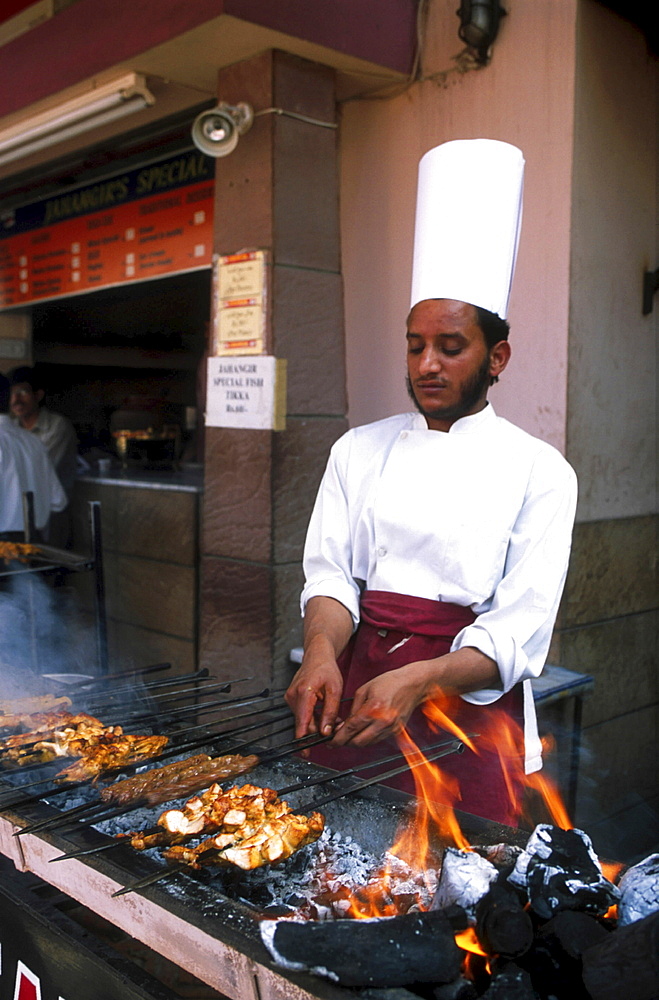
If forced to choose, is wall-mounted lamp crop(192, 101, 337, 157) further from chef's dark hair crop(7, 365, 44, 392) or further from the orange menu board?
chef's dark hair crop(7, 365, 44, 392)

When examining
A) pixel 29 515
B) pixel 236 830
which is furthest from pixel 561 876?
pixel 29 515

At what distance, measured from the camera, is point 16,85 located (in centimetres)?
538

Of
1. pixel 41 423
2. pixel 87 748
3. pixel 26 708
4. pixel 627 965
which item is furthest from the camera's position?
pixel 41 423

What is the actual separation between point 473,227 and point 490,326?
0.36 meters

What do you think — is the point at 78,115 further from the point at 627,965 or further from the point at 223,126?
the point at 627,965

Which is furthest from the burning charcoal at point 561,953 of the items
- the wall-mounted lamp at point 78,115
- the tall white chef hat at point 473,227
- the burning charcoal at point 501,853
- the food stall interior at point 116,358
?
the food stall interior at point 116,358

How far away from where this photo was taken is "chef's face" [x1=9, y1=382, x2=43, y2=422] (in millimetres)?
7438

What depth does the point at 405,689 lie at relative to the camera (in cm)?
225

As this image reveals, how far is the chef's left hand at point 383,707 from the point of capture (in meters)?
2.18

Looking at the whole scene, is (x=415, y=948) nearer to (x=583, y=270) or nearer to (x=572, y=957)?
(x=572, y=957)

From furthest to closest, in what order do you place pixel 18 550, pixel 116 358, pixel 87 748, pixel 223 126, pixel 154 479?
pixel 116 358 → pixel 154 479 → pixel 18 550 → pixel 223 126 → pixel 87 748

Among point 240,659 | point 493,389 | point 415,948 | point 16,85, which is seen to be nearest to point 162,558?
point 240,659

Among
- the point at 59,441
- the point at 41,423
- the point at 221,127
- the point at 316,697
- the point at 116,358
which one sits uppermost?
the point at 221,127

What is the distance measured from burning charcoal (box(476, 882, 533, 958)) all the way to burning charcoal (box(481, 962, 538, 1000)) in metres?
0.03
